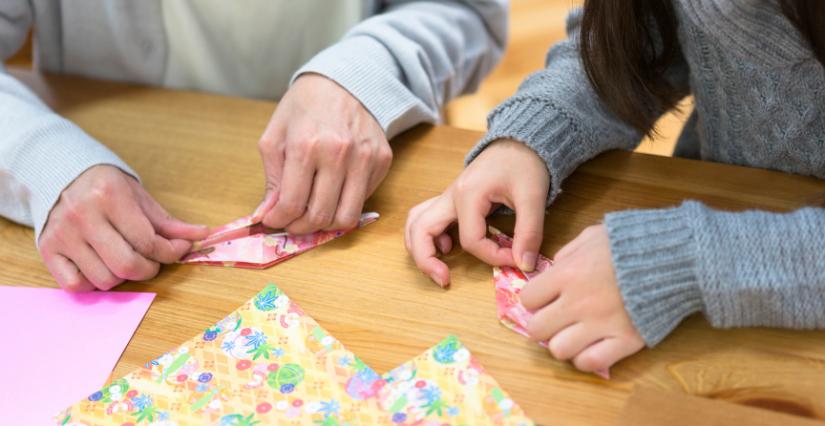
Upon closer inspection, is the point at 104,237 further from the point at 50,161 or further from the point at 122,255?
the point at 50,161

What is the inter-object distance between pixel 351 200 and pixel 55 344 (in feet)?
1.18

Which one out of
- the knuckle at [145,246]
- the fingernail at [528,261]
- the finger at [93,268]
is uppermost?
the fingernail at [528,261]

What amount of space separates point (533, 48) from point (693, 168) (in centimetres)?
162

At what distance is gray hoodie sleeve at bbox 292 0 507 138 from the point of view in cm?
80

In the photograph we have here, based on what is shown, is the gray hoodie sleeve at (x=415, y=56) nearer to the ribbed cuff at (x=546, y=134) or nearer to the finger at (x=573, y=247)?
the ribbed cuff at (x=546, y=134)

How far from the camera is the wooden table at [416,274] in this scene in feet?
1.67

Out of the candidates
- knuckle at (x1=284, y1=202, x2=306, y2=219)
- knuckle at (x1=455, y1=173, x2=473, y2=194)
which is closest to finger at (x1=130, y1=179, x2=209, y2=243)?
knuckle at (x1=284, y1=202, x2=306, y2=219)

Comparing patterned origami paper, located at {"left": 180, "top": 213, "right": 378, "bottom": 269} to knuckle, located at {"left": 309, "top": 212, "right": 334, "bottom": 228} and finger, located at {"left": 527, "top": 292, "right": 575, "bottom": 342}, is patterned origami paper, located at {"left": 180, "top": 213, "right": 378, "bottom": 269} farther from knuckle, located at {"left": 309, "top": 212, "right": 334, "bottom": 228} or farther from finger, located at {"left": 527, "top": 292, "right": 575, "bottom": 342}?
finger, located at {"left": 527, "top": 292, "right": 575, "bottom": 342}

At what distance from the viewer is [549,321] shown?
0.53 metres

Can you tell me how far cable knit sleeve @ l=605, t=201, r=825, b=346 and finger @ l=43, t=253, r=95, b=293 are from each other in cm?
60

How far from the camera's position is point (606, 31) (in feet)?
2.12

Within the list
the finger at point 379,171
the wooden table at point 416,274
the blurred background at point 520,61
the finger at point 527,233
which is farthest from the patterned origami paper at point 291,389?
the blurred background at point 520,61

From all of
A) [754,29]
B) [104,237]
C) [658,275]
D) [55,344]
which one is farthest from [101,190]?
[754,29]

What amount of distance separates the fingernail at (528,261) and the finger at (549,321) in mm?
72
